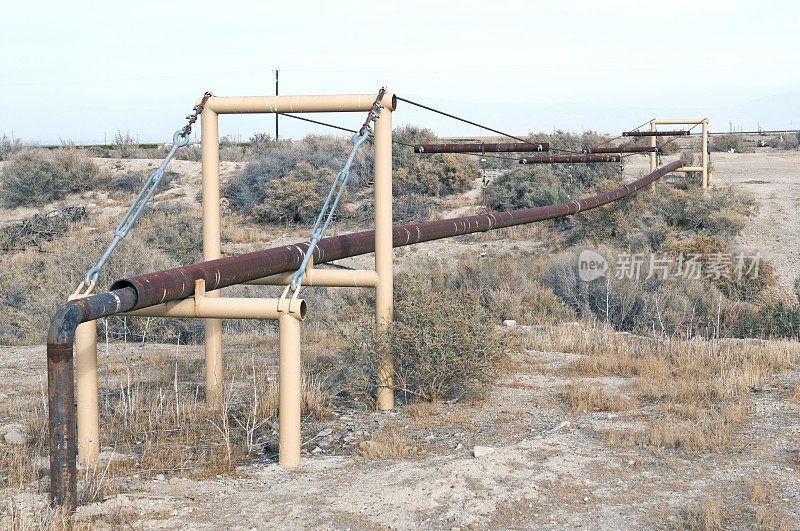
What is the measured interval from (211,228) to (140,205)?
4.16 ft

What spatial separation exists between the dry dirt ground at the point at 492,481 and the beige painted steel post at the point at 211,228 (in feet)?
3.97

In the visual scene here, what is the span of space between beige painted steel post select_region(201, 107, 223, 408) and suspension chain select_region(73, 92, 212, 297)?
10.4 inches

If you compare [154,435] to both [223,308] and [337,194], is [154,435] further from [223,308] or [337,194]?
[337,194]

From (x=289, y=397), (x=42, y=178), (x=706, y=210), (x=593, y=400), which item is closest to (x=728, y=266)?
(x=706, y=210)

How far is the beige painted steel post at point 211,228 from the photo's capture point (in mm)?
7637

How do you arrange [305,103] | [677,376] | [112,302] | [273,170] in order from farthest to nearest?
[273,170] → [677,376] → [305,103] → [112,302]

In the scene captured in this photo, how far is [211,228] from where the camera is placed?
7734 millimetres

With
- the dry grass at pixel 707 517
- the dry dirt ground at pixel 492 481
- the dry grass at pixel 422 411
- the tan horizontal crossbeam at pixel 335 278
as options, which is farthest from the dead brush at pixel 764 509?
the tan horizontal crossbeam at pixel 335 278

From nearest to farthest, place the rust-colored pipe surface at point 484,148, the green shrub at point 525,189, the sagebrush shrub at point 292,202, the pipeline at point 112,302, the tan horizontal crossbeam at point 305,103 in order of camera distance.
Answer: the pipeline at point 112,302
the tan horizontal crossbeam at point 305,103
the rust-colored pipe surface at point 484,148
the green shrub at point 525,189
the sagebrush shrub at point 292,202

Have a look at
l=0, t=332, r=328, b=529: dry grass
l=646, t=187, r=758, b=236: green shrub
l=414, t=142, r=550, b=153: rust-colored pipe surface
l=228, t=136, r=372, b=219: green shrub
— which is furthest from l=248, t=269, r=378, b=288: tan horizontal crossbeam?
l=228, t=136, r=372, b=219: green shrub

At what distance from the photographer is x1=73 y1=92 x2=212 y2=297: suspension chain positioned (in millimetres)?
5563

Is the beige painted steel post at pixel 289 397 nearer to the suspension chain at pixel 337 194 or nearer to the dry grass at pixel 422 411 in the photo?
the suspension chain at pixel 337 194

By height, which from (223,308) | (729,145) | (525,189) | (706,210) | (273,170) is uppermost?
(729,145)

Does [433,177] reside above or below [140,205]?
above
